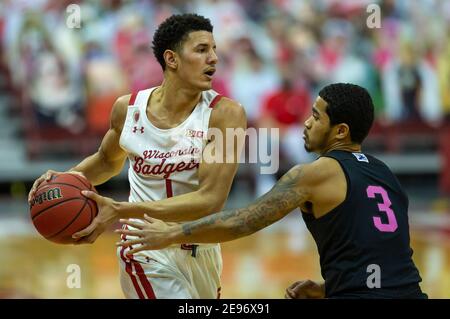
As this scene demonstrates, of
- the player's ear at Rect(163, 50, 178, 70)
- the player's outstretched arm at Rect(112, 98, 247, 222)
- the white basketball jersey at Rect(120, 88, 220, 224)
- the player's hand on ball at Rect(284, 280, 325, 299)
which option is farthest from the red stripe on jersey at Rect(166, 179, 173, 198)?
the player's hand on ball at Rect(284, 280, 325, 299)

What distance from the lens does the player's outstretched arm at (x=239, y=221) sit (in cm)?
383

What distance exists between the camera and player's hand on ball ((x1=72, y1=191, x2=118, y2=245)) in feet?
14.0

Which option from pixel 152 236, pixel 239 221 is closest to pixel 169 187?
pixel 152 236

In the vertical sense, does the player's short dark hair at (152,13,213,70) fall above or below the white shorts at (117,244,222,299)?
above

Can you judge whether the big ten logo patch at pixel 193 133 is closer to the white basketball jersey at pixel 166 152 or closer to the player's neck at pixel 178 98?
the white basketball jersey at pixel 166 152

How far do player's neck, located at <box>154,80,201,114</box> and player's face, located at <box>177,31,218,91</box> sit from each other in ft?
0.23

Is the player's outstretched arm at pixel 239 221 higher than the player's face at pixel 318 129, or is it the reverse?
the player's face at pixel 318 129

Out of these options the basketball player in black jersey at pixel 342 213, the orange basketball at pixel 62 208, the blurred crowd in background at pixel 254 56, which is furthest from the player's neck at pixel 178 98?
the blurred crowd in background at pixel 254 56

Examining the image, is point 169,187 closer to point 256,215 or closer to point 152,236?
point 152,236

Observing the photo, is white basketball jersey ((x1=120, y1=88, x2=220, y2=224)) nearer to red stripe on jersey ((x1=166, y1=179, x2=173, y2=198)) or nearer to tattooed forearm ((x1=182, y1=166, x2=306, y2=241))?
red stripe on jersey ((x1=166, y1=179, x2=173, y2=198))

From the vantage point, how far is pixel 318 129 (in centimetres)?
401
